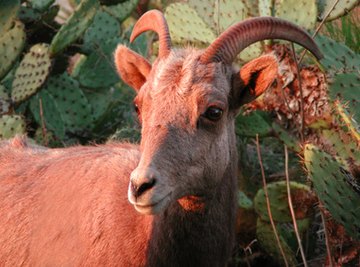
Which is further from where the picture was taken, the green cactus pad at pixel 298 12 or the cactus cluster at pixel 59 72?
the cactus cluster at pixel 59 72

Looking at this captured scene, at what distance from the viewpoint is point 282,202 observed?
8.08 meters

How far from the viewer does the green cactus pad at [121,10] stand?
11047 millimetres

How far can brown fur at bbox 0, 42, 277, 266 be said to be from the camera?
18.1 feet

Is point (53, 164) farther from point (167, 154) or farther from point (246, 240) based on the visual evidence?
point (246, 240)

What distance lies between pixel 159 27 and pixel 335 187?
72.2 inches

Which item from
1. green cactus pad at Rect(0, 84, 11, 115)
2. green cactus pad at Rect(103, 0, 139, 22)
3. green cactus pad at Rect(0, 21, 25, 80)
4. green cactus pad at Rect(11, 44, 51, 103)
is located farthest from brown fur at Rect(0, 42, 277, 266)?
green cactus pad at Rect(103, 0, 139, 22)

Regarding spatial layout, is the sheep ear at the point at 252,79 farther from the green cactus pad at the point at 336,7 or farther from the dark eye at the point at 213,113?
the green cactus pad at the point at 336,7

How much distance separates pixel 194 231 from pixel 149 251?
1.08ft

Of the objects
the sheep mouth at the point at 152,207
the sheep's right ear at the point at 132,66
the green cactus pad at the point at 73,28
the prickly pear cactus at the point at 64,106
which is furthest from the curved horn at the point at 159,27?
the prickly pear cactus at the point at 64,106

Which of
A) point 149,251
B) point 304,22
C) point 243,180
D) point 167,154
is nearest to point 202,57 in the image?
point 167,154

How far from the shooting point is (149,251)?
587cm

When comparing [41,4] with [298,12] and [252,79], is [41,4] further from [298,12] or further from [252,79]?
[252,79]

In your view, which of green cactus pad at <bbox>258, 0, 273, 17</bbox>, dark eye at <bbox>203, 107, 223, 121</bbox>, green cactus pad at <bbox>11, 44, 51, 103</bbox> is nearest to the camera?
dark eye at <bbox>203, 107, 223, 121</bbox>

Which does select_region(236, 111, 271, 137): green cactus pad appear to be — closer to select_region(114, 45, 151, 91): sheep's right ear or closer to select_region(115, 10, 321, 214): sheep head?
select_region(114, 45, 151, 91): sheep's right ear
